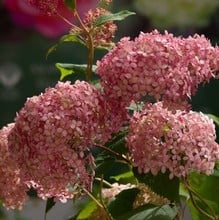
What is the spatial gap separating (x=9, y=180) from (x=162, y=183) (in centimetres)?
22

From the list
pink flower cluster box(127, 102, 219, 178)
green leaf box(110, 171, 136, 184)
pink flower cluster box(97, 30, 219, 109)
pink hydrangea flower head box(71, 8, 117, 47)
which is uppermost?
pink hydrangea flower head box(71, 8, 117, 47)

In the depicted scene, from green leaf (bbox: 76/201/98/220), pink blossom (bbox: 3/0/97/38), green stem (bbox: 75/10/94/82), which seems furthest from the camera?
pink blossom (bbox: 3/0/97/38)

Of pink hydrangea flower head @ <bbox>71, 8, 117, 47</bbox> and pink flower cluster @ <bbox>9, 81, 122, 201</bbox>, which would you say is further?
pink hydrangea flower head @ <bbox>71, 8, 117, 47</bbox>

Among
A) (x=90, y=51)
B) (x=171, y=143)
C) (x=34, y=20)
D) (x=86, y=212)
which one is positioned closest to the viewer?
(x=171, y=143)

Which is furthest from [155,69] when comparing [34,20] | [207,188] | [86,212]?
[34,20]

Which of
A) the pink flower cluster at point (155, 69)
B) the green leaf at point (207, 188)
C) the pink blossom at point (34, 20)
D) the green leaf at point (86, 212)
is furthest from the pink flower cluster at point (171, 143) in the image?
the pink blossom at point (34, 20)

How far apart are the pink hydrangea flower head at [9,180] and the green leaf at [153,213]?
0.47 feet

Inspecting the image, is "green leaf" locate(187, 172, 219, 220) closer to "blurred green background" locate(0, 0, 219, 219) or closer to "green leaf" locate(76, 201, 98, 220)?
"green leaf" locate(76, 201, 98, 220)

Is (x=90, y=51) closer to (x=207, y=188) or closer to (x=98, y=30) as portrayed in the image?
(x=98, y=30)

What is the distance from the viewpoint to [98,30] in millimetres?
842

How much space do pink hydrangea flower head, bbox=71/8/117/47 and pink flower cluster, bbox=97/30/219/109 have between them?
0.11 metres

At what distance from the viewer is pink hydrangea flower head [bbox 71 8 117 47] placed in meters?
0.84

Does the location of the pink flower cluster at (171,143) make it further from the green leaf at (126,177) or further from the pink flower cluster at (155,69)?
the green leaf at (126,177)

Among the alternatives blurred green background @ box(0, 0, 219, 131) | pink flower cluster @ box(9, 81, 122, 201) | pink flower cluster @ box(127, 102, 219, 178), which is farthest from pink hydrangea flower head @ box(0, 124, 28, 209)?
blurred green background @ box(0, 0, 219, 131)
